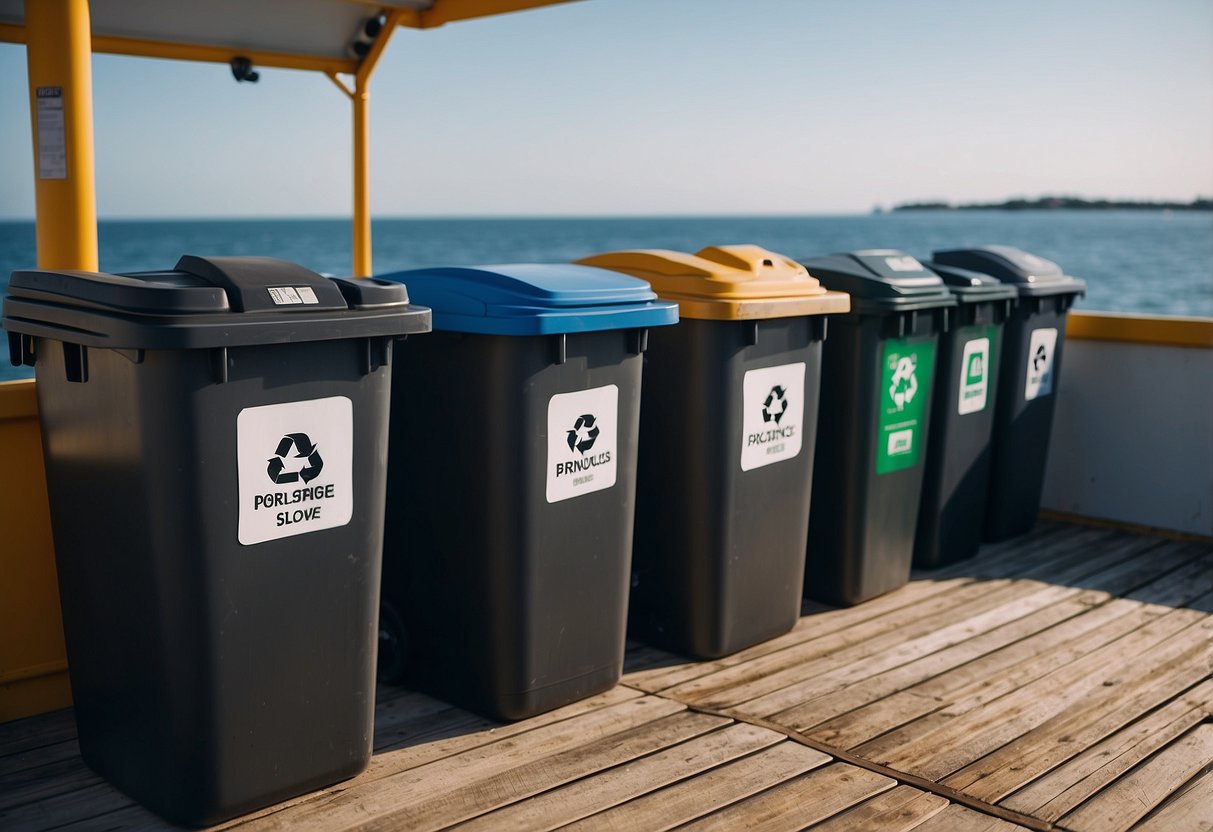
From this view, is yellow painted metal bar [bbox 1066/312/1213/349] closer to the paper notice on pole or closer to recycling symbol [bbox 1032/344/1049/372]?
recycling symbol [bbox 1032/344/1049/372]

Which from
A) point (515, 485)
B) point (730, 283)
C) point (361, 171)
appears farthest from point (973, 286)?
point (361, 171)

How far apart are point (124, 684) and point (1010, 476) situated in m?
4.13

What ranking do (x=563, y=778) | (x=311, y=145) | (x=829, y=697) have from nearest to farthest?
1. (x=563, y=778)
2. (x=829, y=697)
3. (x=311, y=145)

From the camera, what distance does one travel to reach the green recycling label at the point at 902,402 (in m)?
4.54

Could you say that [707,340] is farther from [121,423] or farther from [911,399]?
[121,423]

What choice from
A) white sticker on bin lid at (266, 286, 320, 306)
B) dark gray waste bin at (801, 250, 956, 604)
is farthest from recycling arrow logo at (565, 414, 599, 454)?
dark gray waste bin at (801, 250, 956, 604)

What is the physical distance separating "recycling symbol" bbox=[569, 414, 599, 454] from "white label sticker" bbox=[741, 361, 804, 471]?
657 millimetres

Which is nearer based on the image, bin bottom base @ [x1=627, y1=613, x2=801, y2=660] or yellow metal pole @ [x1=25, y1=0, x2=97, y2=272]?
yellow metal pole @ [x1=25, y1=0, x2=97, y2=272]

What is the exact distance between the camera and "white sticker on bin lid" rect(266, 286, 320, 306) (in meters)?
2.71

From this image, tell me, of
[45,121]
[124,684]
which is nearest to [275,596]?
[124,684]

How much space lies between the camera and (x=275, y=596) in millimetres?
2791

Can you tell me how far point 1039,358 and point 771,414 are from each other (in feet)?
7.31

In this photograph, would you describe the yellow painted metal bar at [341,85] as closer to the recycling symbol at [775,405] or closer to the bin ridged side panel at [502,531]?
the bin ridged side panel at [502,531]

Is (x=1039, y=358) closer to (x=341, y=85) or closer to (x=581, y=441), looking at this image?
(x=581, y=441)
